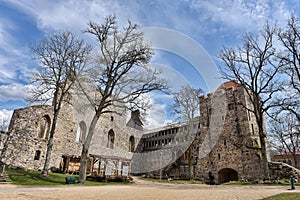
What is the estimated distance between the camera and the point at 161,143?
119 feet

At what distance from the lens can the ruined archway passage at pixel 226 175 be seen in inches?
956

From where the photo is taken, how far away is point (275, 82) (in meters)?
17.6

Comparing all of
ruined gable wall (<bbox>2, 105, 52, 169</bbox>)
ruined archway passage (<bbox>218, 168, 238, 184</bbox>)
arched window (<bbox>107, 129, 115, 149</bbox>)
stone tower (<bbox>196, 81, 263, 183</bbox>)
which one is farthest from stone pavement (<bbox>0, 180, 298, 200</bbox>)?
arched window (<bbox>107, 129, 115, 149</bbox>)

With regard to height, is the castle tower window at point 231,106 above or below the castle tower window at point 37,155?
above

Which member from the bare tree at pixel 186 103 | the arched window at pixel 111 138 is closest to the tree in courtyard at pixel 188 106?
the bare tree at pixel 186 103

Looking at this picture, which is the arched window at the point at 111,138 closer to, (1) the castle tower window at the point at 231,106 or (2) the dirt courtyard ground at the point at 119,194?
(1) the castle tower window at the point at 231,106

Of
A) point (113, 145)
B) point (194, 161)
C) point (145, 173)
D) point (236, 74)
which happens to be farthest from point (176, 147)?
point (236, 74)

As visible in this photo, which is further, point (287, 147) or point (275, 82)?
point (287, 147)

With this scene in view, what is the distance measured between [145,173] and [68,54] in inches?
899

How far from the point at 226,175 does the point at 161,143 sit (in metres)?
13.5

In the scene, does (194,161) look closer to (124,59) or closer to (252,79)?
(252,79)

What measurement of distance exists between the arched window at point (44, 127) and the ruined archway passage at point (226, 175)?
19.8 metres

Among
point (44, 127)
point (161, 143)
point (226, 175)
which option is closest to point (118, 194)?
point (44, 127)

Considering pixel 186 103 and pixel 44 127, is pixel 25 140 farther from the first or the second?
pixel 186 103
